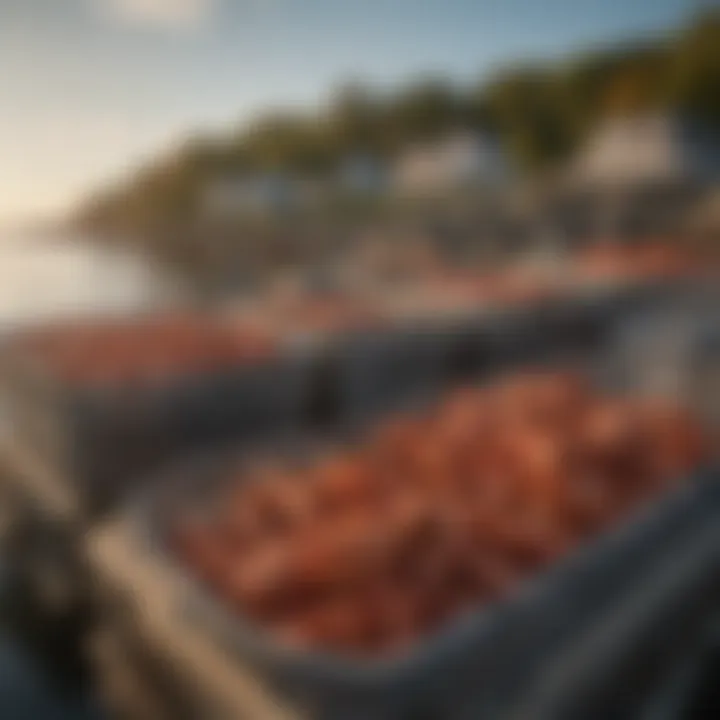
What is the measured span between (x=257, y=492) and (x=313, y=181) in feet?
1.08

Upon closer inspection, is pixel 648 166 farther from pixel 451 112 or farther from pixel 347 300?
pixel 347 300

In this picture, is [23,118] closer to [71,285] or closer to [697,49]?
[71,285]

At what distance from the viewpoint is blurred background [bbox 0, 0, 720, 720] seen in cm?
57

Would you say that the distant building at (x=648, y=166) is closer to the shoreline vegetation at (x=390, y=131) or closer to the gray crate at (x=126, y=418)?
the shoreline vegetation at (x=390, y=131)

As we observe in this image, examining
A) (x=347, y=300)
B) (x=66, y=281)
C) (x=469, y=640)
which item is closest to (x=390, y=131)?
(x=347, y=300)

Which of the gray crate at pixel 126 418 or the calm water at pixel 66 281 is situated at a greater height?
the calm water at pixel 66 281

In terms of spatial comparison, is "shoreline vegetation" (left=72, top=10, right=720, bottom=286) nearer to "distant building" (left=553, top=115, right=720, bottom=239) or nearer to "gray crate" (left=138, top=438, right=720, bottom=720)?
"distant building" (left=553, top=115, right=720, bottom=239)

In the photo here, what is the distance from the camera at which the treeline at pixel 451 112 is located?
2.59ft

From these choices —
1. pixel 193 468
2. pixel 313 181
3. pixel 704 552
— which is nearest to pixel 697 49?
pixel 313 181

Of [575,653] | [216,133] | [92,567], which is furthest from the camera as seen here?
[216,133]

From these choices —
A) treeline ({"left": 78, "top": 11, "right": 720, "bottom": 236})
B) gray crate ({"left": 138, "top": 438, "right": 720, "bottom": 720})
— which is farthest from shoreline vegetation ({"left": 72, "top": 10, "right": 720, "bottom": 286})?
gray crate ({"left": 138, "top": 438, "right": 720, "bottom": 720})

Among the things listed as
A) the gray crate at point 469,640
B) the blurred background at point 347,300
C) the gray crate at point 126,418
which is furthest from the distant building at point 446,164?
the gray crate at point 469,640

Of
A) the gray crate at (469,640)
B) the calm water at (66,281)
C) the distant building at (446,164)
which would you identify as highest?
the calm water at (66,281)

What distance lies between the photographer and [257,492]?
2.11 feet
